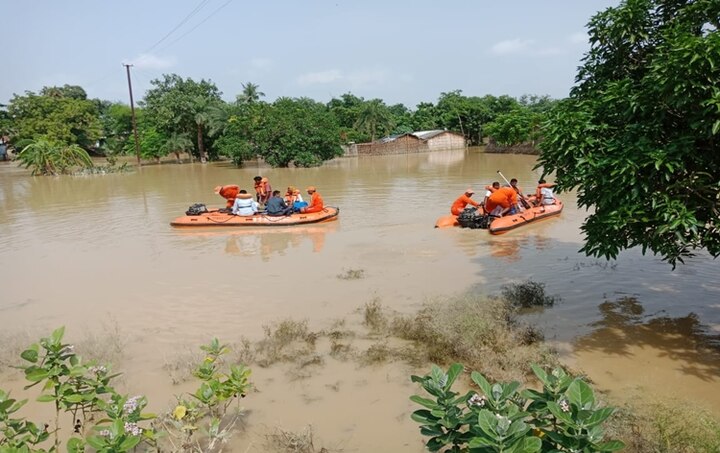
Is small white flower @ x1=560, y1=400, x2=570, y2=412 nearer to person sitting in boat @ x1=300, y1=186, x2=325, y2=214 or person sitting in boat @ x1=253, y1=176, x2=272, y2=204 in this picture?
person sitting in boat @ x1=300, y1=186, x2=325, y2=214

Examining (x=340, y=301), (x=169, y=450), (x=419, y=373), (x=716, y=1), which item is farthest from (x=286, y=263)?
(x=716, y=1)

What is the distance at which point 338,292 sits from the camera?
296 inches

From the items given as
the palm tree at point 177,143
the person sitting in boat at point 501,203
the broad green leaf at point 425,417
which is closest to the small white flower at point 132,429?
the broad green leaf at point 425,417

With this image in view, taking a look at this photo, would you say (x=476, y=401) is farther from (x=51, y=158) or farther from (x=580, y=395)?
(x=51, y=158)

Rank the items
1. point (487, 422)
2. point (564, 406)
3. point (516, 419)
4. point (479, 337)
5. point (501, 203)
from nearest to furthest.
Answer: point (487, 422)
point (516, 419)
point (564, 406)
point (479, 337)
point (501, 203)

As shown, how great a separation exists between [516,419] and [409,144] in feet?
153

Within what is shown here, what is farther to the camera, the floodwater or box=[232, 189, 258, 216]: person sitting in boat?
box=[232, 189, 258, 216]: person sitting in boat

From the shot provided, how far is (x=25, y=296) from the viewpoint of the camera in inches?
317

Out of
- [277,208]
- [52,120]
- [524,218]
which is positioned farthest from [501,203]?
[52,120]

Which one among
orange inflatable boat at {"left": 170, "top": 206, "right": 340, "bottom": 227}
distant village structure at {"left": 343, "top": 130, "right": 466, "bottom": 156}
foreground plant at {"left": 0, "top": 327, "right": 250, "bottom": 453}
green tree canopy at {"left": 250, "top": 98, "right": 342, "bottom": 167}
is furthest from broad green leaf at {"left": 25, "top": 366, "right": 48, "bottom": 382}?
distant village structure at {"left": 343, "top": 130, "right": 466, "bottom": 156}

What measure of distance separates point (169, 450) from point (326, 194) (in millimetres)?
16160

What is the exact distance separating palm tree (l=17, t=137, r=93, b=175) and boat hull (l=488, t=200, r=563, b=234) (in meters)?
29.0

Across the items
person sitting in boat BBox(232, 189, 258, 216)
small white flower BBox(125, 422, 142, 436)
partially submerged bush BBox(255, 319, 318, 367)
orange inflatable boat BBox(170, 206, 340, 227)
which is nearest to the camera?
small white flower BBox(125, 422, 142, 436)

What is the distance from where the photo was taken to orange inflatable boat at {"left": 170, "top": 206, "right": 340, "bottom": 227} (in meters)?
12.9
